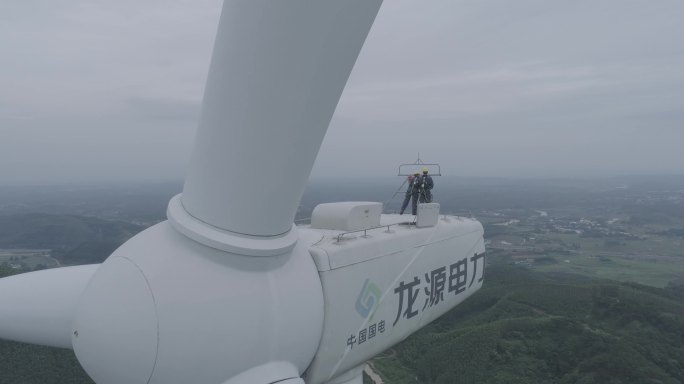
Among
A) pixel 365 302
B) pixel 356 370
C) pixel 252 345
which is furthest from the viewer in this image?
pixel 356 370

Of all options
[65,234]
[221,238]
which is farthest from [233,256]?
[65,234]

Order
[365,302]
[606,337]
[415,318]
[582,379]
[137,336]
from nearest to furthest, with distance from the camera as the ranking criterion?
[137,336], [365,302], [415,318], [582,379], [606,337]

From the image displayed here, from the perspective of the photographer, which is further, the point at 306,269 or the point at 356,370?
the point at 356,370

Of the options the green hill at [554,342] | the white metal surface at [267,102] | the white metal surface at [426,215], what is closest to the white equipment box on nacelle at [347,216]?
the white metal surface at [426,215]

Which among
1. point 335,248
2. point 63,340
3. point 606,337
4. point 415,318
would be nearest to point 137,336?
point 63,340

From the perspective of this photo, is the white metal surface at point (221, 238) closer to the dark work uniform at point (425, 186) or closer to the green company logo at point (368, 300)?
the green company logo at point (368, 300)

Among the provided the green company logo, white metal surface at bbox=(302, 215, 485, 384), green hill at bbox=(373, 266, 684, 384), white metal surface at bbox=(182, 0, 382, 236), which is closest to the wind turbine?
white metal surface at bbox=(182, 0, 382, 236)

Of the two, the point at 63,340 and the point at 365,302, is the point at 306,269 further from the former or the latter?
the point at 63,340

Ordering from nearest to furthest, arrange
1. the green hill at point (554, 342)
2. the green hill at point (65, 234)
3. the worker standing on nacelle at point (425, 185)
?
the worker standing on nacelle at point (425, 185) < the green hill at point (554, 342) < the green hill at point (65, 234)
